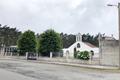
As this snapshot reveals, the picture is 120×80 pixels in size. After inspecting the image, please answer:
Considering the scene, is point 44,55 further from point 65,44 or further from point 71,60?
point 65,44

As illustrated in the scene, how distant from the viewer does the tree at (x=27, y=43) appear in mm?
84562

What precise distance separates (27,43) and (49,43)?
858 cm

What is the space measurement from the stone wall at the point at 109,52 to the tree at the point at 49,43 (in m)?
25.8

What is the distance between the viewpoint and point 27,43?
84.4m

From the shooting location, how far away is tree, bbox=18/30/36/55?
84.6 meters

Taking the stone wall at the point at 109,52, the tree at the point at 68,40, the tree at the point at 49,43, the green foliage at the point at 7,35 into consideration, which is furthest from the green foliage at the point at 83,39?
the stone wall at the point at 109,52

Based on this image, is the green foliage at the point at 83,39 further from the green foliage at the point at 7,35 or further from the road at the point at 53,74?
the road at the point at 53,74

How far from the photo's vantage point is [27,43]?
84.4 meters

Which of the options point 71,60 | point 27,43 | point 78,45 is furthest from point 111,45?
point 78,45

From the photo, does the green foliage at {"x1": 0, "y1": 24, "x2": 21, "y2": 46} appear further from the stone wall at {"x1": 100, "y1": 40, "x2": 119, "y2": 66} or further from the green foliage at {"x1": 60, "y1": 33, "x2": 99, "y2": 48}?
the stone wall at {"x1": 100, "y1": 40, "x2": 119, "y2": 66}

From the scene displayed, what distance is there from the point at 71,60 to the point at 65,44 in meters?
119

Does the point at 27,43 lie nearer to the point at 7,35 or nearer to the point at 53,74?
the point at 53,74

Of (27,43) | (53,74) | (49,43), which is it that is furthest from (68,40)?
(53,74)

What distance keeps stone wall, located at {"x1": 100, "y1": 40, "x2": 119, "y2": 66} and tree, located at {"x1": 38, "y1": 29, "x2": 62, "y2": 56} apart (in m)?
25.8
